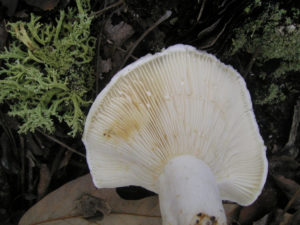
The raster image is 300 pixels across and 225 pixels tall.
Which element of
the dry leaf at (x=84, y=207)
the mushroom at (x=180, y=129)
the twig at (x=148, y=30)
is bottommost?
the dry leaf at (x=84, y=207)

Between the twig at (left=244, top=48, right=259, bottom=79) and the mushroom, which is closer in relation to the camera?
the mushroom

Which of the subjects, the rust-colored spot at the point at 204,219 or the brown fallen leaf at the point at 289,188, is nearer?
the rust-colored spot at the point at 204,219

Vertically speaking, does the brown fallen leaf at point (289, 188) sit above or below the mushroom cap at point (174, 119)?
below

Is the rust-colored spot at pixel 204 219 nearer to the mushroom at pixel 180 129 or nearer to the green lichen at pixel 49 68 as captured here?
the mushroom at pixel 180 129

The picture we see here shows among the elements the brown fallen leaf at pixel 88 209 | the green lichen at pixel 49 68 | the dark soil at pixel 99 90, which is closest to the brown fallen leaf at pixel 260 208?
the dark soil at pixel 99 90

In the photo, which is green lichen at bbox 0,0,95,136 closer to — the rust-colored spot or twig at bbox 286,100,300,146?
the rust-colored spot

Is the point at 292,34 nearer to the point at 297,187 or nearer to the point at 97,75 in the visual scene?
the point at 297,187

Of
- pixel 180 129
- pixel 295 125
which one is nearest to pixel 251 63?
pixel 295 125

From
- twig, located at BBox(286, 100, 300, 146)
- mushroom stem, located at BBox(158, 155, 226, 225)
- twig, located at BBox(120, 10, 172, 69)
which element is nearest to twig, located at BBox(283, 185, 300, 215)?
twig, located at BBox(286, 100, 300, 146)
